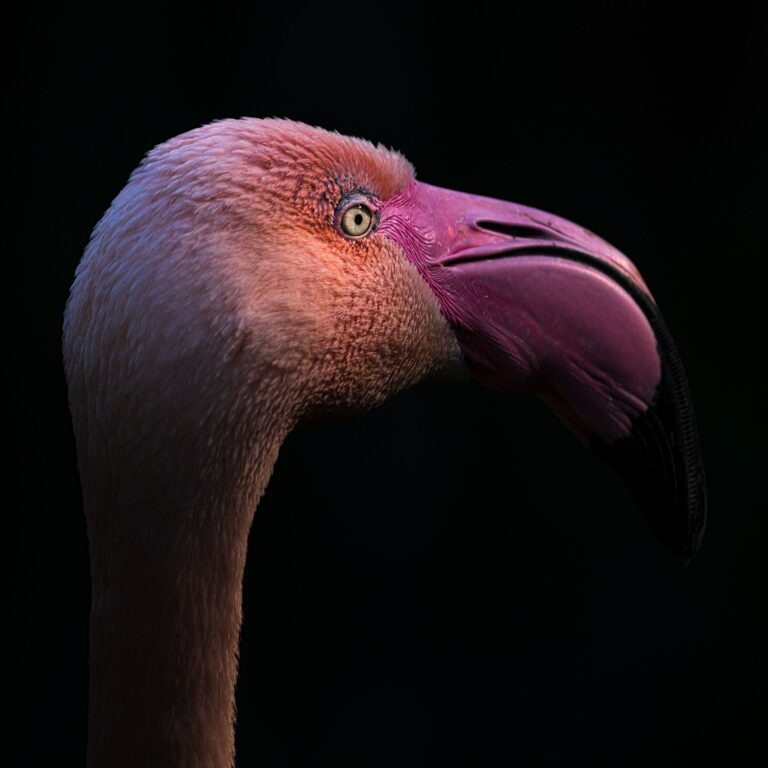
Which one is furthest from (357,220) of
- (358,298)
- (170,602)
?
(170,602)

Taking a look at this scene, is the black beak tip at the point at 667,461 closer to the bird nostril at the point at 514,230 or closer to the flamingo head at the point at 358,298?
the flamingo head at the point at 358,298

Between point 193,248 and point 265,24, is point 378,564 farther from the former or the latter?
point 193,248

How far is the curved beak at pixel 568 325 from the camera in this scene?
4.36 ft

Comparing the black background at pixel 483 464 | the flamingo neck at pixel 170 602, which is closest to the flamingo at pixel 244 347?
the flamingo neck at pixel 170 602

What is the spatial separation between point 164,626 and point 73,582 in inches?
67.3

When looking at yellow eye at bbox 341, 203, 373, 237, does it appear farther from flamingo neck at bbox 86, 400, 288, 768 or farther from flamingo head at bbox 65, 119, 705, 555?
flamingo neck at bbox 86, 400, 288, 768

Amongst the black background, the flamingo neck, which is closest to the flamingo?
the flamingo neck

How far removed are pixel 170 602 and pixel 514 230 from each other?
24.9 inches

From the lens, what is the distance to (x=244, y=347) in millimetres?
1114

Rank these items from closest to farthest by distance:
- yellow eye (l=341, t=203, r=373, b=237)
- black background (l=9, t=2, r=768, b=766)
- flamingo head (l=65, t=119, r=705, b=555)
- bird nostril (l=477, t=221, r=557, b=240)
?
1. flamingo head (l=65, t=119, r=705, b=555)
2. yellow eye (l=341, t=203, r=373, b=237)
3. bird nostril (l=477, t=221, r=557, b=240)
4. black background (l=9, t=2, r=768, b=766)

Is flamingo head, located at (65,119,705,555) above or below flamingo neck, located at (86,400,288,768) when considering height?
above

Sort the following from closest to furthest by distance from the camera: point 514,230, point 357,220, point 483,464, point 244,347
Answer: point 244,347
point 357,220
point 514,230
point 483,464

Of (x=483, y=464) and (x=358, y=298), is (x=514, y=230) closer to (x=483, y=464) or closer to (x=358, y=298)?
(x=358, y=298)

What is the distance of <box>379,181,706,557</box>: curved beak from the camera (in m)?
1.33
